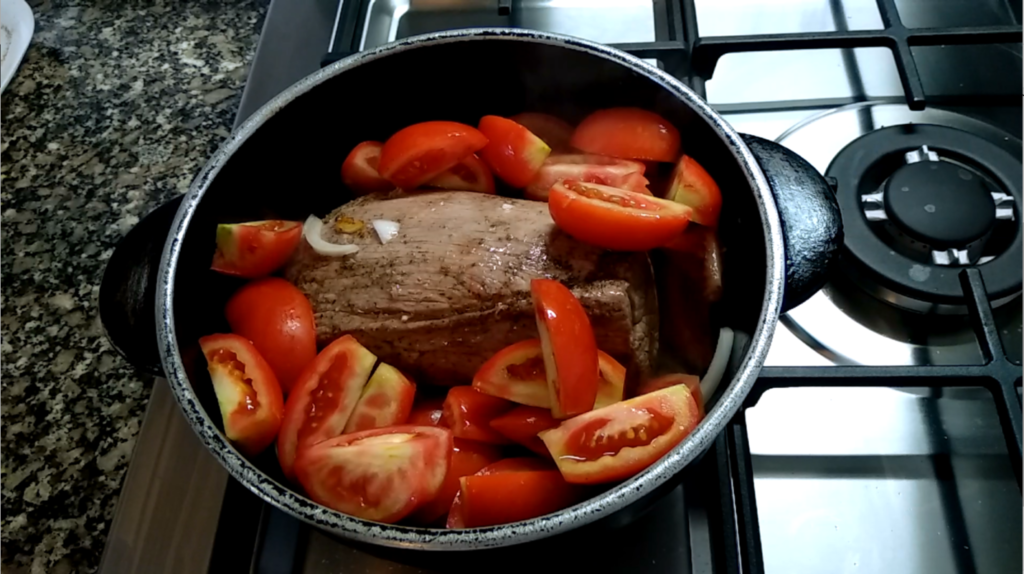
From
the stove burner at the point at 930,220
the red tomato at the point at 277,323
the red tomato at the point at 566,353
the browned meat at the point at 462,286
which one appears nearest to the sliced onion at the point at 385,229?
the browned meat at the point at 462,286

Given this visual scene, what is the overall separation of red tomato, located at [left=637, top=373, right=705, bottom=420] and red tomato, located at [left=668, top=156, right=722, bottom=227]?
0.16m

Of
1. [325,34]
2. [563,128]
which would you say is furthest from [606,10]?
[325,34]

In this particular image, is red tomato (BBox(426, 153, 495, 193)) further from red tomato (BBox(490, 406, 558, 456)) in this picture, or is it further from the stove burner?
the stove burner

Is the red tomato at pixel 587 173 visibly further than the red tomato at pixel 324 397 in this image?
Yes

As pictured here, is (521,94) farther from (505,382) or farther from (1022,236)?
(1022,236)

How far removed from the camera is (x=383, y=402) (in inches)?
29.0

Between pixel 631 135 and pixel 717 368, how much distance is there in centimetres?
28

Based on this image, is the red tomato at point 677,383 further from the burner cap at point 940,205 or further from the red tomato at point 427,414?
the burner cap at point 940,205

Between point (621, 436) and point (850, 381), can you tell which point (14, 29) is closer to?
point (621, 436)

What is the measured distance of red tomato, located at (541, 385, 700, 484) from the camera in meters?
0.62

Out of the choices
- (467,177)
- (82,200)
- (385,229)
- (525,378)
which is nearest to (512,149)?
(467,177)

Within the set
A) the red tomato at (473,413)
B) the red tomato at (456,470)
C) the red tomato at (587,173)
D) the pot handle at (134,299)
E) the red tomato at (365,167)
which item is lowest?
the red tomato at (456,470)

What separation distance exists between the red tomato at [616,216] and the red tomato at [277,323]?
291mm

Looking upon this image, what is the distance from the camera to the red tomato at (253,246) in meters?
0.77
